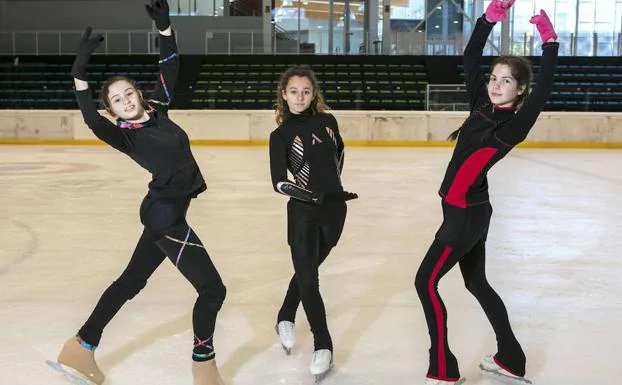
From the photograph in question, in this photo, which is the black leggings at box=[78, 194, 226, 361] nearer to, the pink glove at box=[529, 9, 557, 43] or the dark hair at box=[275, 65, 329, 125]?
the dark hair at box=[275, 65, 329, 125]

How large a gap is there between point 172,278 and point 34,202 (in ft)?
12.2

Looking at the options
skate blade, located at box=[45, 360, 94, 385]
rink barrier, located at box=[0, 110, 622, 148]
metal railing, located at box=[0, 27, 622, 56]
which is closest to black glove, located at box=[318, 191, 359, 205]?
skate blade, located at box=[45, 360, 94, 385]

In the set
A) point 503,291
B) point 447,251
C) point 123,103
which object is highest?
point 123,103

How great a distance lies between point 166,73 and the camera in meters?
2.97

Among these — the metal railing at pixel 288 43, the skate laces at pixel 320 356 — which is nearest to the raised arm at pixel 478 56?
the skate laces at pixel 320 356

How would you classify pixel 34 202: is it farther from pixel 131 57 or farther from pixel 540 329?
pixel 131 57

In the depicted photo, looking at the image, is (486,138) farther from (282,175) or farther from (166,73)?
(166,73)

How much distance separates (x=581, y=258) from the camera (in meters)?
5.22

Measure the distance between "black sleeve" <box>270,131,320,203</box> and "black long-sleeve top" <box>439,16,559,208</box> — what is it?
525 mm

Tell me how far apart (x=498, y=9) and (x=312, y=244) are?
116 centimetres

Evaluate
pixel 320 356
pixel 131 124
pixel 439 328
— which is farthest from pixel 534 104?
pixel 131 124

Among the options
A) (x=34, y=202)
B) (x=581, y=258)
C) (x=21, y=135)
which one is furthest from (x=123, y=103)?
(x=21, y=135)

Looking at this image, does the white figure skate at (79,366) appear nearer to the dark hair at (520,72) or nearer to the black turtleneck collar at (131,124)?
the black turtleneck collar at (131,124)

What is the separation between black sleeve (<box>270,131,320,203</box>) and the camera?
284cm
